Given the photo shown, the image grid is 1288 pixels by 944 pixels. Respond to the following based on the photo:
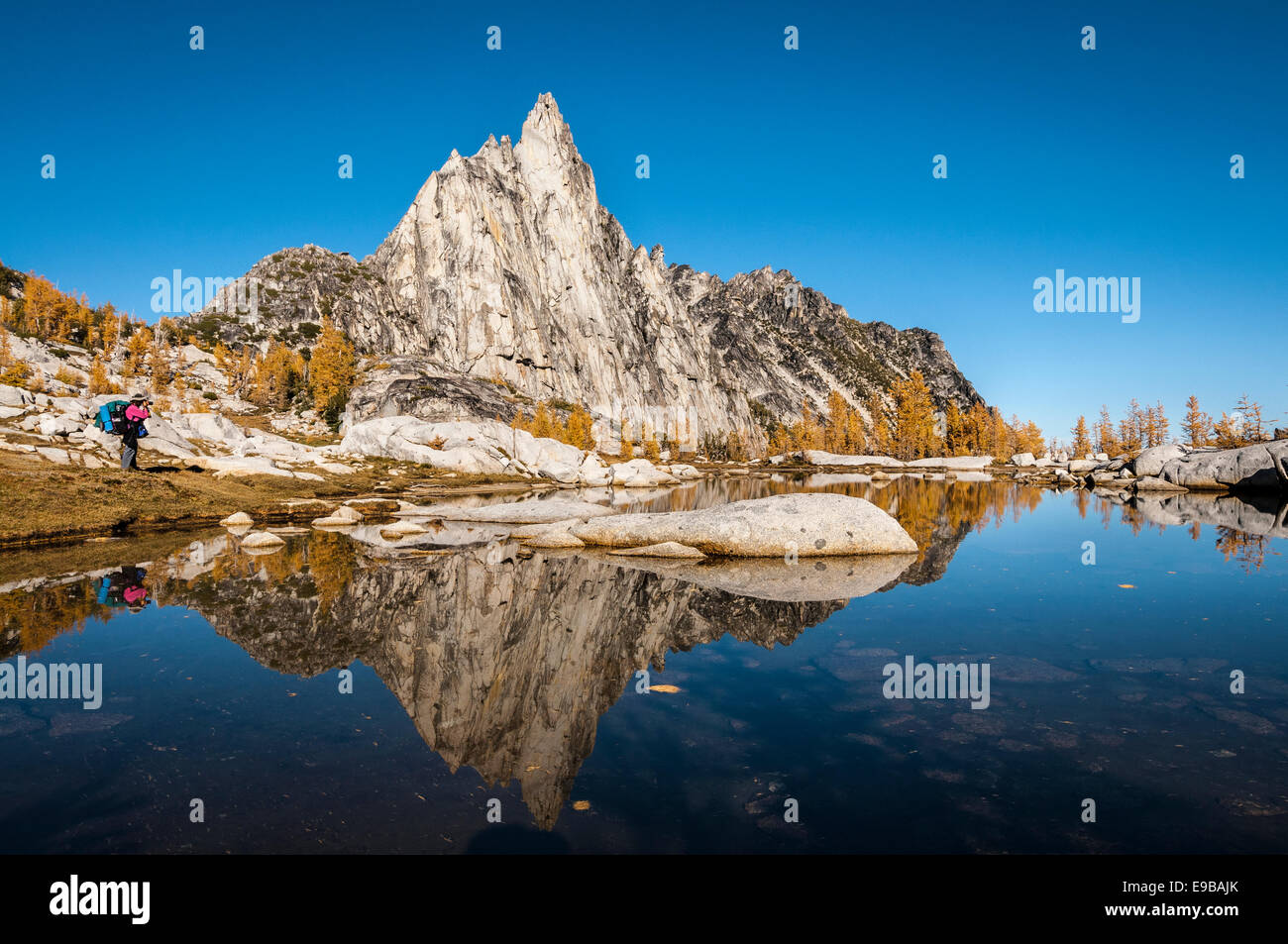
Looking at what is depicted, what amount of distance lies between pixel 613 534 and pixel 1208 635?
1581 cm

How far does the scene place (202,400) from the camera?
107 meters

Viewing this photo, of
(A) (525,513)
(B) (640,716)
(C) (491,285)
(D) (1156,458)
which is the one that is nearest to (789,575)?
(B) (640,716)

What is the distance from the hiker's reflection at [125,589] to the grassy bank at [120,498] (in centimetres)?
789

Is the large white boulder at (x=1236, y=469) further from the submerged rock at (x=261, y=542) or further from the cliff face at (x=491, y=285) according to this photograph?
the cliff face at (x=491, y=285)

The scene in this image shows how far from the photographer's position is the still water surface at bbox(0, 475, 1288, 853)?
583cm

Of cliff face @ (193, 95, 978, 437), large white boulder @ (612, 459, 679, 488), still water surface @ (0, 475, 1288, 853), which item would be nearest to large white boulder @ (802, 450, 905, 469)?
large white boulder @ (612, 459, 679, 488)

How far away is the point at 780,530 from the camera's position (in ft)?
66.9

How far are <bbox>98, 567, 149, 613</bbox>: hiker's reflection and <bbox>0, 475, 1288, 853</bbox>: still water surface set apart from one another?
13cm

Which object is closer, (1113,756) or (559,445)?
(1113,756)

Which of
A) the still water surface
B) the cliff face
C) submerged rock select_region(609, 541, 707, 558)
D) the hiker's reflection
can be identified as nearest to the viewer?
the still water surface

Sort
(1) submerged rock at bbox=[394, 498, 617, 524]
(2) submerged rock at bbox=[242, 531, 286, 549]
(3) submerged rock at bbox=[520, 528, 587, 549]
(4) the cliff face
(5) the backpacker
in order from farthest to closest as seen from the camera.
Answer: (4) the cliff face, (5) the backpacker, (1) submerged rock at bbox=[394, 498, 617, 524], (3) submerged rock at bbox=[520, 528, 587, 549], (2) submerged rock at bbox=[242, 531, 286, 549]

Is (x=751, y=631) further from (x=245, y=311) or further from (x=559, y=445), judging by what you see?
(x=245, y=311)

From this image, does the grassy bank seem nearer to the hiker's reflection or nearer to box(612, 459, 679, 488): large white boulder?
the hiker's reflection
